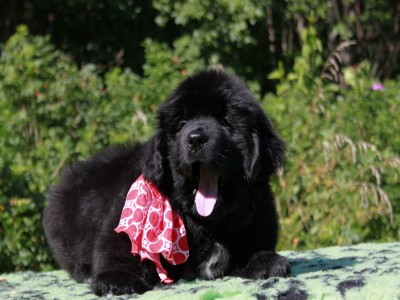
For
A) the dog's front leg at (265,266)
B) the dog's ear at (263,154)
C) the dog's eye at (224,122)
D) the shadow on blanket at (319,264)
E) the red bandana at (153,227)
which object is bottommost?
the shadow on blanket at (319,264)

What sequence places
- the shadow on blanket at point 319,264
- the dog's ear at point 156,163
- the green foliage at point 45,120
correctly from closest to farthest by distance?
the dog's ear at point 156,163, the shadow on blanket at point 319,264, the green foliage at point 45,120

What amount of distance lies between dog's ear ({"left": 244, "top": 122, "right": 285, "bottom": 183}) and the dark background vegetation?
237cm

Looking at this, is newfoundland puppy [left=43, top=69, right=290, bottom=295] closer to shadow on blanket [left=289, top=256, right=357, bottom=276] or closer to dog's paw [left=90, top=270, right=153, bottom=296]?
dog's paw [left=90, top=270, right=153, bottom=296]

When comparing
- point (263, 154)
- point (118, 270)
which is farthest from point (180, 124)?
point (118, 270)

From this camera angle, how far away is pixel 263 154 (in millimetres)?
3781

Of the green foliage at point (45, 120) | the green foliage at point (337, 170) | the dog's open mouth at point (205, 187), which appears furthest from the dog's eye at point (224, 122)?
the green foliage at point (337, 170)

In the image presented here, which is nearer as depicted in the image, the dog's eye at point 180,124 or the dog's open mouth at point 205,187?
the dog's open mouth at point 205,187

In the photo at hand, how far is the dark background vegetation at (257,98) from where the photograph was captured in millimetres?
6051

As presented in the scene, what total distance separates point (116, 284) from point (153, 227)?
450mm

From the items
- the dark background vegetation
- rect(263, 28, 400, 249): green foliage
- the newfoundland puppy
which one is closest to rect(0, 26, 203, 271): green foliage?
the dark background vegetation

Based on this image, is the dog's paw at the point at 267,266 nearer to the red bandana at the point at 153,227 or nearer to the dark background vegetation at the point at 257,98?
the red bandana at the point at 153,227

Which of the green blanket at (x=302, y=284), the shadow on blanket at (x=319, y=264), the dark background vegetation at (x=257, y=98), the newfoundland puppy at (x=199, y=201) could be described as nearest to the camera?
the green blanket at (x=302, y=284)

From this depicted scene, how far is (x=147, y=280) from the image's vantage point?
3.77 m

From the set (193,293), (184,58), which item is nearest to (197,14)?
(184,58)
